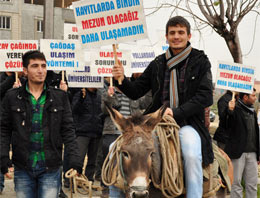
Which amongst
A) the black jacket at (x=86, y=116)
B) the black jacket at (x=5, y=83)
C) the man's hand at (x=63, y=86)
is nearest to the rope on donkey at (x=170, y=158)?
the man's hand at (x=63, y=86)

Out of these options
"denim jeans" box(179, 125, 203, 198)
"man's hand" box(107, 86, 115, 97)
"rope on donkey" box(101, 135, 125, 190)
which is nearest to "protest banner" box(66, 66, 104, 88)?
"man's hand" box(107, 86, 115, 97)

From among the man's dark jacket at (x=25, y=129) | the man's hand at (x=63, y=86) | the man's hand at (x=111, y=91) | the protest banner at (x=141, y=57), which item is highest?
the protest banner at (x=141, y=57)

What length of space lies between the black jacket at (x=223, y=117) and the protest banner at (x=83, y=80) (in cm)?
254

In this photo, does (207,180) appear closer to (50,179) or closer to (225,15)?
(50,179)

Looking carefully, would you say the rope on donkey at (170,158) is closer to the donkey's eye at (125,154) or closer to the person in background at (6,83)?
the donkey's eye at (125,154)

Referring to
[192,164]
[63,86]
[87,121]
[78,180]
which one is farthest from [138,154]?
[87,121]

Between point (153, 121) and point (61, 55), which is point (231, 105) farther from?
point (153, 121)

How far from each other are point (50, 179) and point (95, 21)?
84.3 inches

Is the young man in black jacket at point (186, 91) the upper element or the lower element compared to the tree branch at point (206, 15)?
lower

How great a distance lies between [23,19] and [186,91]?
3886 cm

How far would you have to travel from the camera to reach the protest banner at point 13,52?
27.8 ft

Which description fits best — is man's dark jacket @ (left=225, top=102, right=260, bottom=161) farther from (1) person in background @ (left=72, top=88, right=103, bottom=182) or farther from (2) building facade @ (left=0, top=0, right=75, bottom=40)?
(2) building facade @ (left=0, top=0, right=75, bottom=40)

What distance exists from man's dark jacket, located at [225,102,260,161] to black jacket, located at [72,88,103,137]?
110 inches

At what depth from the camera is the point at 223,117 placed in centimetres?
813
